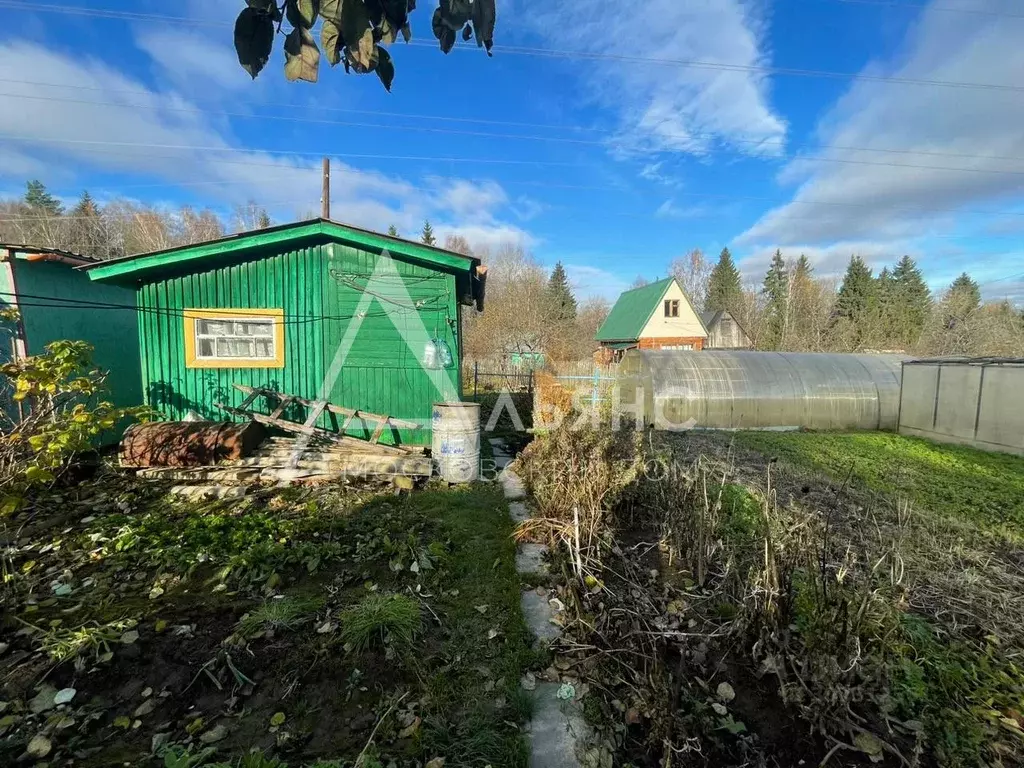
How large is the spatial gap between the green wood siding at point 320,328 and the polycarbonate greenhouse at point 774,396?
20.5ft

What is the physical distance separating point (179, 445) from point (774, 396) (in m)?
11.9

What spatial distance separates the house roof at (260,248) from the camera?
6.13 m

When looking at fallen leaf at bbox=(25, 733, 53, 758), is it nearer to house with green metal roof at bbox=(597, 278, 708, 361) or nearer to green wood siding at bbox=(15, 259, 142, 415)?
green wood siding at bbox=(15, 259, 142, 415)

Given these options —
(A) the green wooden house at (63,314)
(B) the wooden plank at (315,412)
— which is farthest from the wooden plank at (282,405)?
(A) the green wooden house at (63,314)

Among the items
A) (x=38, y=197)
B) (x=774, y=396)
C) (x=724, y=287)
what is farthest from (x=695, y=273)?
(x=38, y=197)

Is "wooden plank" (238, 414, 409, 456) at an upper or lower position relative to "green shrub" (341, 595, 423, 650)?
upper

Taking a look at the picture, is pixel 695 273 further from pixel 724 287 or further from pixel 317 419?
pixel 317 419

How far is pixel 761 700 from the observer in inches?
86.2

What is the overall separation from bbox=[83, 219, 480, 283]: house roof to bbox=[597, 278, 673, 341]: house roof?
81.3ft

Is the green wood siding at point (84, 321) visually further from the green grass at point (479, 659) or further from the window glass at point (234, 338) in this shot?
the green grass at point (479, 659)

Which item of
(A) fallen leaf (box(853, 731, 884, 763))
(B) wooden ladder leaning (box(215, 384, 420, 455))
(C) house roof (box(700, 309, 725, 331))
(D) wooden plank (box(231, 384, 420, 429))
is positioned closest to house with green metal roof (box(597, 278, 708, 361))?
(C) house roof (box(700, 309, 725, 331))

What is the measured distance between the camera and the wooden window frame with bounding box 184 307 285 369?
6672 mm

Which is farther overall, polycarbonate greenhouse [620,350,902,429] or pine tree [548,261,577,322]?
pine tree [548,261,577,322]

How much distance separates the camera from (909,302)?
38531 millimetres
